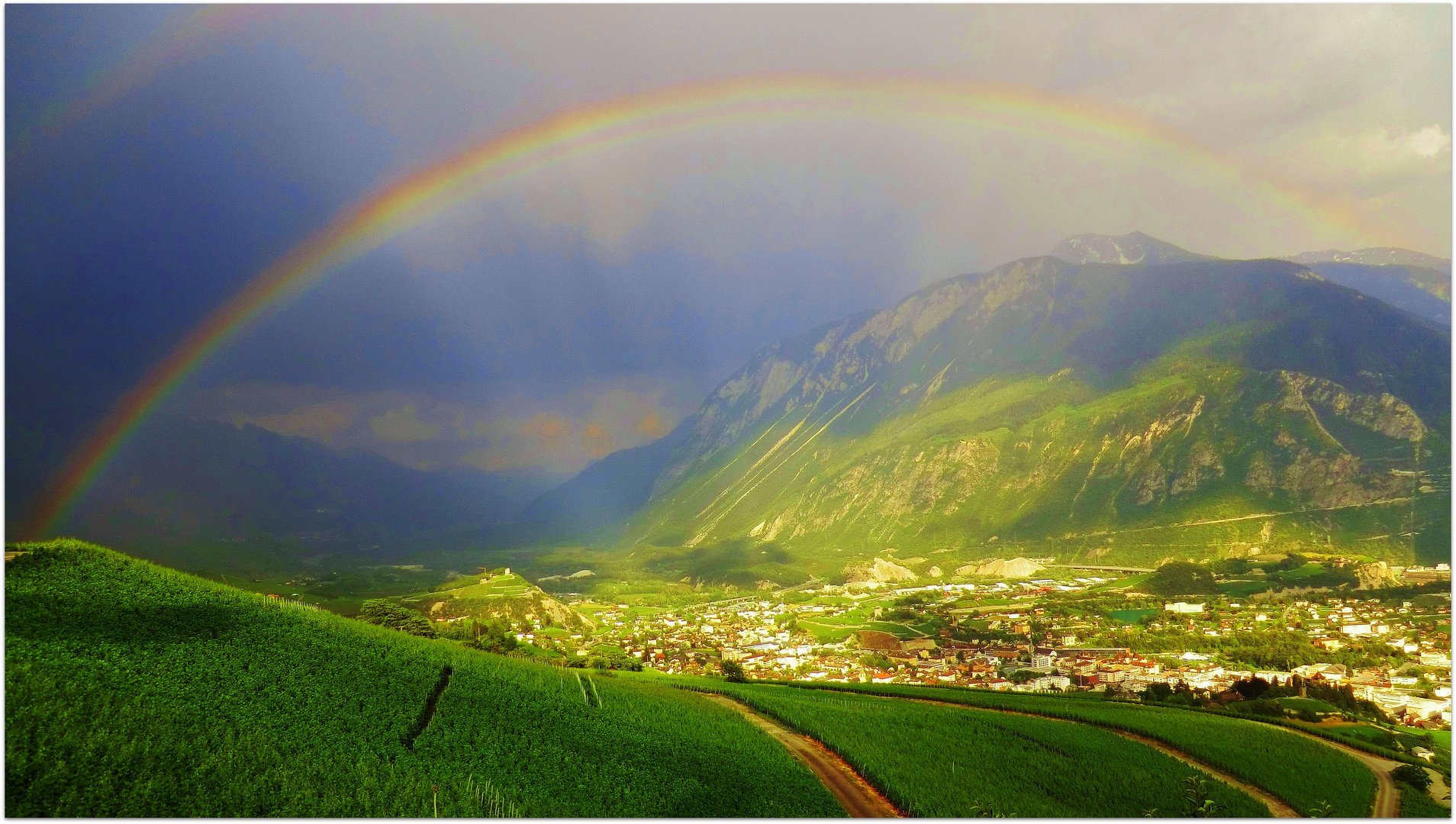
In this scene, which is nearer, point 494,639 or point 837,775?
point 837,775

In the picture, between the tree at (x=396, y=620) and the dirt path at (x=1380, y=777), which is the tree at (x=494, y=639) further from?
the dirt path at (x=1380, y=777)

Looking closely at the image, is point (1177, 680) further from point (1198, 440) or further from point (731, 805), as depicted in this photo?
point (1198, 440)

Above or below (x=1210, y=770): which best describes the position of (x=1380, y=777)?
below

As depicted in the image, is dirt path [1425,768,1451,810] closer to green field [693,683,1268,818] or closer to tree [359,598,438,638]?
green field [693,683,1268,818]

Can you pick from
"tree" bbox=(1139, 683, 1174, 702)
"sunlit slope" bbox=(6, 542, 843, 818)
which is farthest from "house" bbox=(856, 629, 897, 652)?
"sunlit slope" bbox=(6, 542, 843, 818)

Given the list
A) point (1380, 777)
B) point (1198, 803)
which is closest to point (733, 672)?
point (1198, 803)

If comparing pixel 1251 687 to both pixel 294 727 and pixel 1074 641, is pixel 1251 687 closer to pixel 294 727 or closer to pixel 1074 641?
pixel 1074 641

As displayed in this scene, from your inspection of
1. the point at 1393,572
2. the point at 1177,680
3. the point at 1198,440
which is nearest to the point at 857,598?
the point at 1177,680
